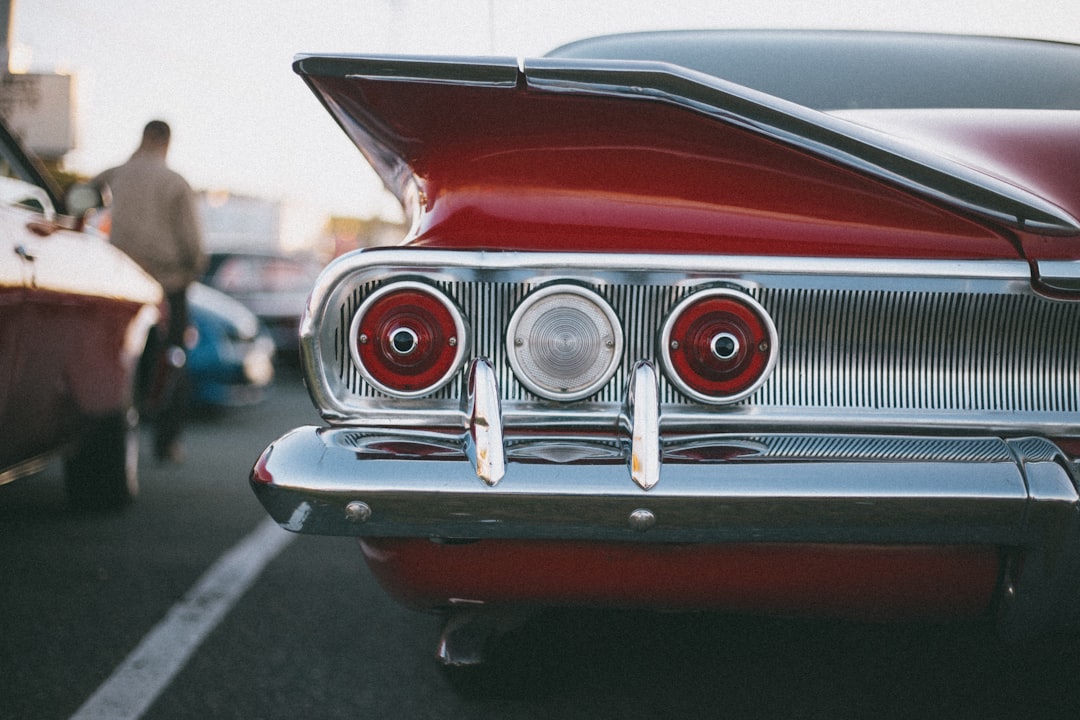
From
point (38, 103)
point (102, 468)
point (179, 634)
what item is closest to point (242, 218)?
point (38, 103)

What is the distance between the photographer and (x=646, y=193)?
5.66ft

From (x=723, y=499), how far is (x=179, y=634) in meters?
1.93

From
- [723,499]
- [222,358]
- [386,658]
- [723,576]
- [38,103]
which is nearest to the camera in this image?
[723,499]

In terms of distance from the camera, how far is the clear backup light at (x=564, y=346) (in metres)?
1.72

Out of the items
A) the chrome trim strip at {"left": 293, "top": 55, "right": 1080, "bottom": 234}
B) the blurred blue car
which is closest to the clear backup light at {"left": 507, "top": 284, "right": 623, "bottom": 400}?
the chrome trim strip at {"left": 293, "top": 55, "right": 1080, "bottom": 234}

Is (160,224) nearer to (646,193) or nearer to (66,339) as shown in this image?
(66,339)

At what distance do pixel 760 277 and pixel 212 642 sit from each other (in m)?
1.92

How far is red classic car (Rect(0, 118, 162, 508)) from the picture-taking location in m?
2.98

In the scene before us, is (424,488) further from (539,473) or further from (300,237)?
(300,237)

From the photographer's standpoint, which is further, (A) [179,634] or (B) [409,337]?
(A) [179,634]

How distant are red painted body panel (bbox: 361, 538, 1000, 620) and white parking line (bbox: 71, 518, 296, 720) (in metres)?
1.09

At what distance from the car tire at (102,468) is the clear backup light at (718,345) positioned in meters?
3.08

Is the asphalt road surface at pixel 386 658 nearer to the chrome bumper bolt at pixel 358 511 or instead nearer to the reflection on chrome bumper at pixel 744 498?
the reflection on chrome bumper at pixel 744 498

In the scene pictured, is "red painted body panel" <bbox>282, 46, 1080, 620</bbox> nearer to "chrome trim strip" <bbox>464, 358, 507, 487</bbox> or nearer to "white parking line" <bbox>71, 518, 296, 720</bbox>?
"chrome trim strip" <bbox>464, 358, 507, 487</bbox>
